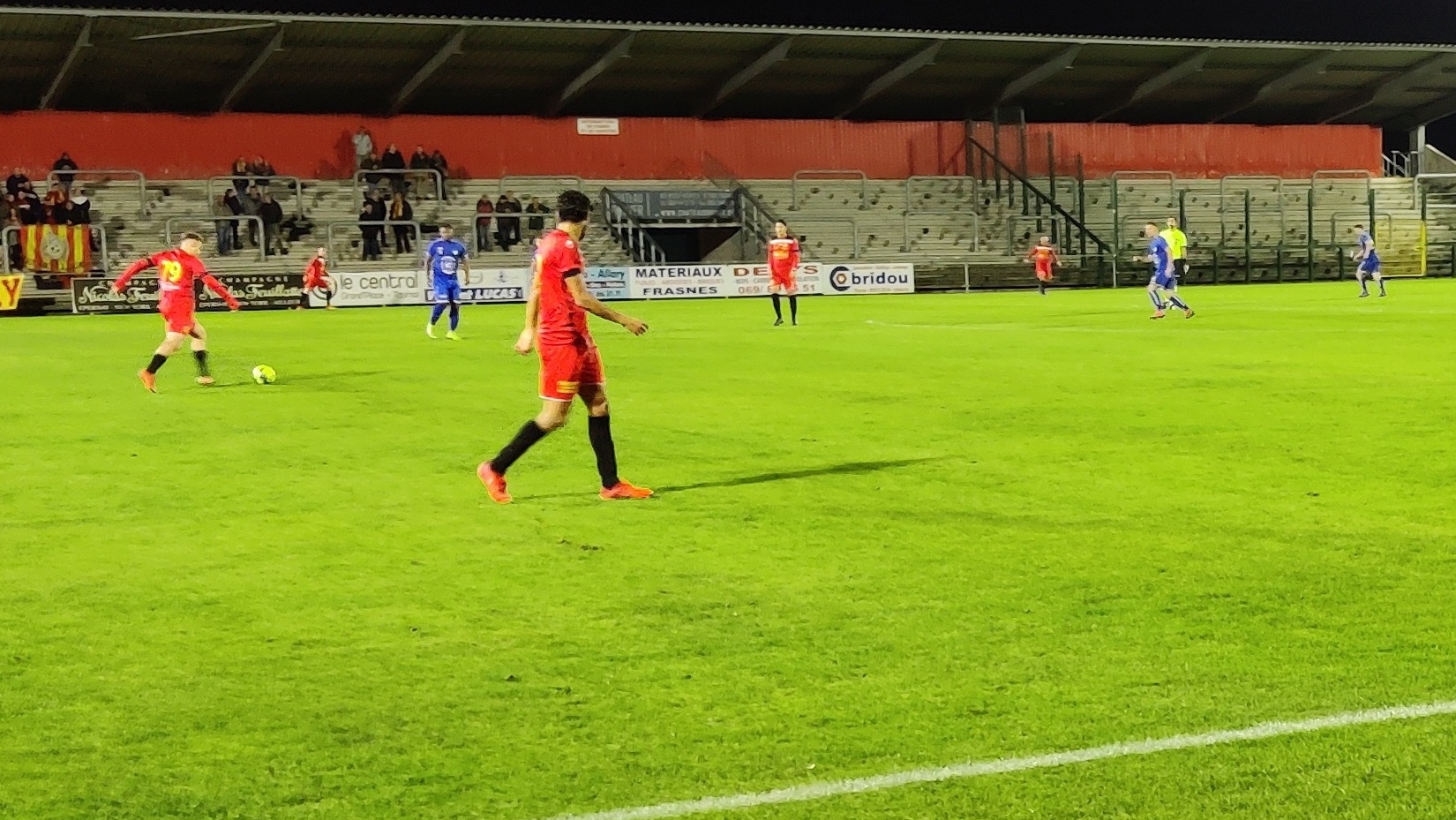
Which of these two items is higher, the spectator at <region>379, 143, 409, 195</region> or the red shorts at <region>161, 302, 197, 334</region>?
the spectator at <region>379, 143, 409, 195</region>

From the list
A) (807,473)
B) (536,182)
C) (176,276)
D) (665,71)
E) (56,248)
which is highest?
(665,71)

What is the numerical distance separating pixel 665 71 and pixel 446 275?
2783 centimetres

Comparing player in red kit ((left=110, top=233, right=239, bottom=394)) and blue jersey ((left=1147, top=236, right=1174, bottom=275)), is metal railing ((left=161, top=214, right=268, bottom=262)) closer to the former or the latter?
blue jersey ((left=1147, top=236, right=1174, bottom=275))

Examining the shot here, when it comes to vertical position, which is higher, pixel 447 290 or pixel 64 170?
pixel 64 170

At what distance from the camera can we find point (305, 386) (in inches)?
757

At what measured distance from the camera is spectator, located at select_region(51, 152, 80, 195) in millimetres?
47650

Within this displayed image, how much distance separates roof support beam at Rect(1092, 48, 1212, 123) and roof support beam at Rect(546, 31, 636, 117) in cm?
2061

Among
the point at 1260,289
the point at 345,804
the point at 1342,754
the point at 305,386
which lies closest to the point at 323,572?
the point at 345,804

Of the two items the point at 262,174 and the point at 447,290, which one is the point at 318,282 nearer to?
the point at 262,174

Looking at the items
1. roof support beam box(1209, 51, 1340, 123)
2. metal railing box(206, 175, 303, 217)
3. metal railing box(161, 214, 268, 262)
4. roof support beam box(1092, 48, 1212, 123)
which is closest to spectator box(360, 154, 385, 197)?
metal railing box(206, 175, 303, 217)

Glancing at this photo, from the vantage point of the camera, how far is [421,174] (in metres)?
52.2

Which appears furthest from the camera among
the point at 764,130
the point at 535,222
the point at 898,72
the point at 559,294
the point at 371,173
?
the point at 764,130

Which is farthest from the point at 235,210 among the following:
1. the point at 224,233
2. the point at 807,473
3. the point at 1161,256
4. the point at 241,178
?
the point at 807,473

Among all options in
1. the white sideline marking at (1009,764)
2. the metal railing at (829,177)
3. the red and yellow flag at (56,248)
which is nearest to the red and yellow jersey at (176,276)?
the white sideline marking at (1009,764)
